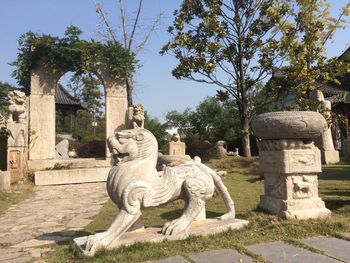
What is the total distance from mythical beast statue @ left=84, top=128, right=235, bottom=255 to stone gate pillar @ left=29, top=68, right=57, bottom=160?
31.0ft

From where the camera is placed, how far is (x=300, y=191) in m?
5.06

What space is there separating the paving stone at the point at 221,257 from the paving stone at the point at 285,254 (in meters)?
0.18

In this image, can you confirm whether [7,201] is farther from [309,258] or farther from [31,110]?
[309,258]

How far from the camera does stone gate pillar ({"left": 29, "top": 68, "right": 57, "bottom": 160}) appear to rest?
12.5 m

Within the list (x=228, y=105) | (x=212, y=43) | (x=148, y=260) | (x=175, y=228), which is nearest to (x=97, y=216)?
(x=175, y=228)

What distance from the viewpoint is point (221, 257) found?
10.9ft

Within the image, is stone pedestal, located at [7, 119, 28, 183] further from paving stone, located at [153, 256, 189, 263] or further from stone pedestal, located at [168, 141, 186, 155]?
paving stone, located at [153, 256, 189, 263]

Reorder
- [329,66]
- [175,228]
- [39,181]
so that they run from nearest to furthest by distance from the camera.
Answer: [175,228] → [39,181] → [329,66]

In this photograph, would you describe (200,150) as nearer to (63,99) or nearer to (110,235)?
(63,99)

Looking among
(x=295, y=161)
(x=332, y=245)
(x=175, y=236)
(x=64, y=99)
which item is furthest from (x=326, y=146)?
(x=64, y=99)

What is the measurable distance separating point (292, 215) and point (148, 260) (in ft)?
7.76

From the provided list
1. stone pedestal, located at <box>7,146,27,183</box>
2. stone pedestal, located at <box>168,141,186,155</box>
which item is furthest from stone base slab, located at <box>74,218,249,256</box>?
stone pedestal, located at <box>168,141,186,155</box>

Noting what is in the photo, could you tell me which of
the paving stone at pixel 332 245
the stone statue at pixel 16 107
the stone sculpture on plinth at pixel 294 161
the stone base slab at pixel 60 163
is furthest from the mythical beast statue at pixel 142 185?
the stone base slab at pixel 60 163

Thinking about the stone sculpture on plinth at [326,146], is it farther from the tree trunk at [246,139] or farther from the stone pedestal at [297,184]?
the stone pedestal at [297,184]
